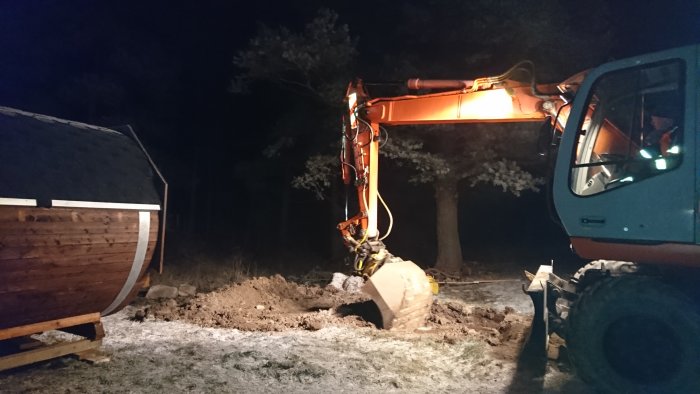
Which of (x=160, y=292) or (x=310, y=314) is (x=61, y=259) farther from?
(x=160, y=292)

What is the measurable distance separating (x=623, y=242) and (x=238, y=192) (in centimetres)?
2087

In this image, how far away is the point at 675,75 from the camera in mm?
4676

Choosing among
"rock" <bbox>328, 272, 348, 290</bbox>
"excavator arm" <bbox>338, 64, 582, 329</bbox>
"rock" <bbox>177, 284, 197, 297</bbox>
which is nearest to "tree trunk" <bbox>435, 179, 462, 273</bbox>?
"rock" <bbox>328, 272, 348, 290</bbox>

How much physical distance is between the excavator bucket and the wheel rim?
2870 millimetres

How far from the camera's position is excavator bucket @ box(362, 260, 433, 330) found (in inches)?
283

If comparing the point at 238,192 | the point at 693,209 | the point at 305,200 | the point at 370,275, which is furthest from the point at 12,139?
the point at 238,192

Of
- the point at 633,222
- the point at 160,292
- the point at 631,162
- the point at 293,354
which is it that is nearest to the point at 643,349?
the point at 633,222

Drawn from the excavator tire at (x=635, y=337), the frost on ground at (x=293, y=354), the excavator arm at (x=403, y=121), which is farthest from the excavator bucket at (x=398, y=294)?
the excavator tire at (x=635, y=337)

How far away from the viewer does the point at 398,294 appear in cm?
718

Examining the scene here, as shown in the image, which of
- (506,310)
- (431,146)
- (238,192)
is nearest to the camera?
(506,310)

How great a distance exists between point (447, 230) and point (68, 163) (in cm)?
1011

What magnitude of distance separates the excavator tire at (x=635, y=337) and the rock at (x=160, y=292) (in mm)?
7147

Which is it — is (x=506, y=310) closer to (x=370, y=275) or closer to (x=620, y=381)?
(x=370, y=275)

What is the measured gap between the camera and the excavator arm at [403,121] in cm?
677
